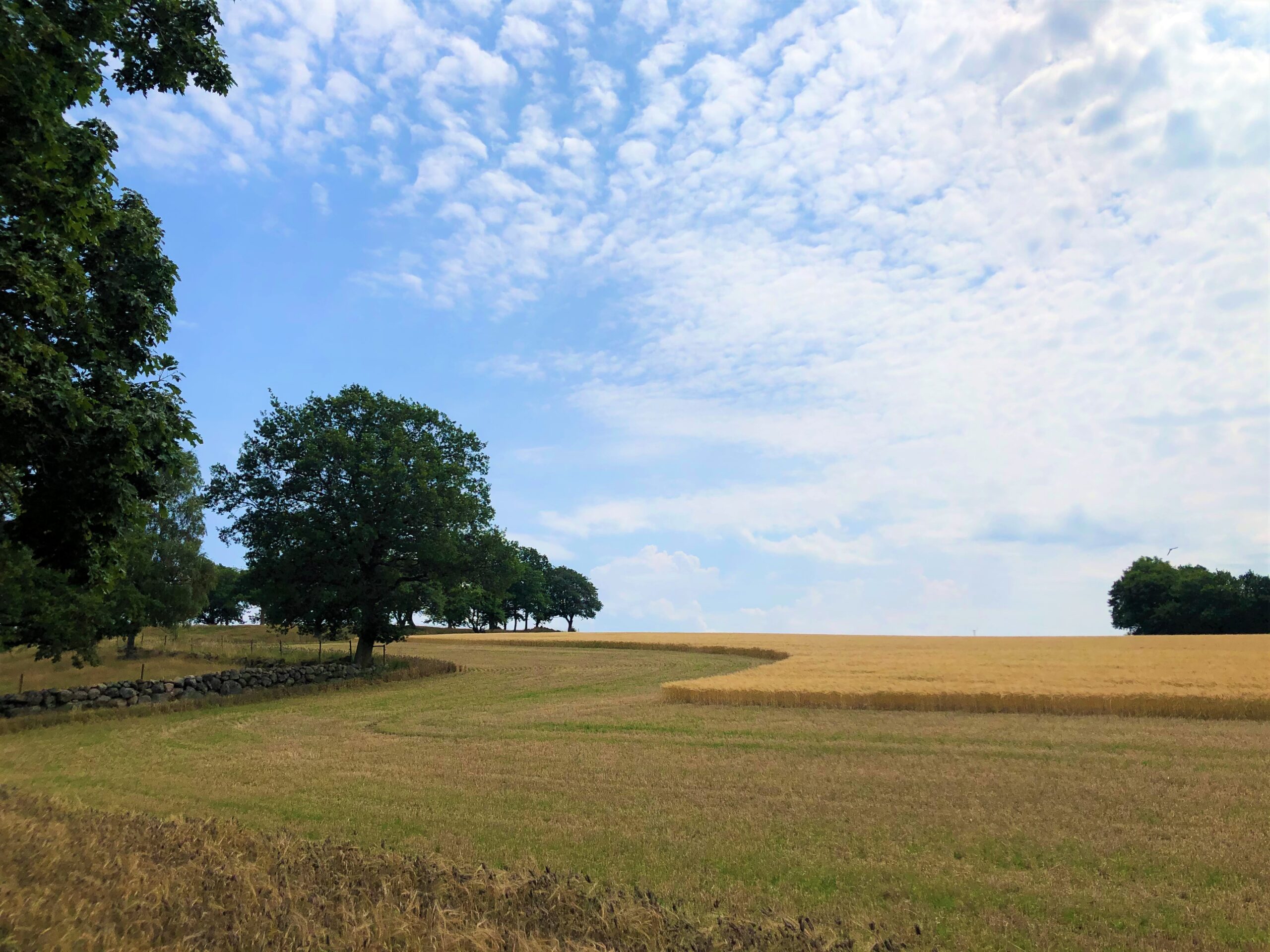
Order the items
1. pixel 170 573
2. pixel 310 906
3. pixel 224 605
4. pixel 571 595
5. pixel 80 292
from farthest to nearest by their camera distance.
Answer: pixel 571 595
pixel 224 605
pixel 170 573
pixel 80 292
pixel 310 906

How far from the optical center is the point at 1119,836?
1070cm

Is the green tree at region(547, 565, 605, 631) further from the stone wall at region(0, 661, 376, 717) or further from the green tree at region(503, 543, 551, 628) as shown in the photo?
the stone wall at region(0, 661, 376, 717)

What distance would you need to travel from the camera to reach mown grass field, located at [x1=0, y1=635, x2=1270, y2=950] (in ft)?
27.2

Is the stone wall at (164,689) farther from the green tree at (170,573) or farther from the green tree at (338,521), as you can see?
the green tree at (170,573)

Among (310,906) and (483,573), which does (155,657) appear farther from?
(310,906)

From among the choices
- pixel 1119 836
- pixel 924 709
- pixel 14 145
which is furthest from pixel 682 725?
pixel 14 145

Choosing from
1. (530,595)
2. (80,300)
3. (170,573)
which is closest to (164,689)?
(170,573)

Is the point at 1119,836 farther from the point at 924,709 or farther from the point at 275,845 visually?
the point at 924,709

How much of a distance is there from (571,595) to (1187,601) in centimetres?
8700

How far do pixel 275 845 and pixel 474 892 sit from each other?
3.31 metres

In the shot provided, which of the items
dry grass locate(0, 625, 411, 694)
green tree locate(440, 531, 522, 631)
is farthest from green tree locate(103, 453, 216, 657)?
green tree locate(440, 531, 522, 631)

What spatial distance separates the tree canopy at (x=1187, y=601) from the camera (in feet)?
301

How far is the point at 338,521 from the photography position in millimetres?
38000

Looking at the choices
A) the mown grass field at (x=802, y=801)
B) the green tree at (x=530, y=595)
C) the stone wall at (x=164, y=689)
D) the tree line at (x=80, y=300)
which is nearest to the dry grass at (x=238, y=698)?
the stone wall at (x=164, y=689)
